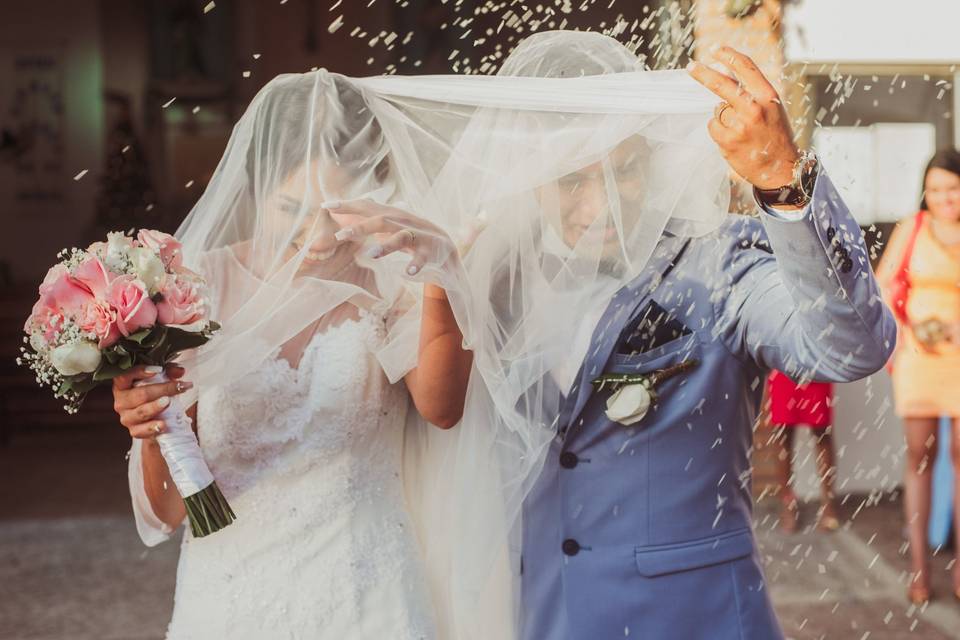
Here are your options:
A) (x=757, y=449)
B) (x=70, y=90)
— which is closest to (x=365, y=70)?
(x=70, y=90)

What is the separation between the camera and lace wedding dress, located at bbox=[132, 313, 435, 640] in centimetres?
222

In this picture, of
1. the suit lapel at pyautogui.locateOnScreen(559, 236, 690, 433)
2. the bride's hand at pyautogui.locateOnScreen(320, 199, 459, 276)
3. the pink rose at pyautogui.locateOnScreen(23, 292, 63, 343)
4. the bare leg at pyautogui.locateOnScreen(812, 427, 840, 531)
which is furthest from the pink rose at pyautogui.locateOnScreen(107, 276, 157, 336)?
the bare leg at pyautogui.locateOnScreen(812, 427, 840, 531)

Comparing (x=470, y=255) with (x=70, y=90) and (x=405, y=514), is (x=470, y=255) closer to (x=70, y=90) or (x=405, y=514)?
(x=405, y=514)

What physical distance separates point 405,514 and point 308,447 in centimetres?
25

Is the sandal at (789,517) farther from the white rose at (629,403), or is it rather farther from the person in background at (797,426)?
the white rose at (629,403)

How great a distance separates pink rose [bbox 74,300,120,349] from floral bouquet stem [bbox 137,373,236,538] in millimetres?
190

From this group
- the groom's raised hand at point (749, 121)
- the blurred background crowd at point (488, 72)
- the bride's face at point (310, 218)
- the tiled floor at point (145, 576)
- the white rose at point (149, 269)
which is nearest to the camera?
the groom's raised hand at point (749, 121)

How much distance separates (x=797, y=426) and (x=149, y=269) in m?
4.39

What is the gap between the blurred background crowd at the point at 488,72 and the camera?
4.57 m

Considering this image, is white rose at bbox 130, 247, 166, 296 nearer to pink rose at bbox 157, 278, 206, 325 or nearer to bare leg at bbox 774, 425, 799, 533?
pink rose at bbox 157, 278, 206, 325

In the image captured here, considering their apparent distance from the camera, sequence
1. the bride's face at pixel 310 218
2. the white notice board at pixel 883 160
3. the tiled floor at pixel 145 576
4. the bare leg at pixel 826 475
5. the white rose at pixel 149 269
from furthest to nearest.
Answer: the white notice board at pixel 883 160, the bare leg at pixel 826 475, the tiled floor at pixel 145 576, the bride's face at pixel 310 218, the white rose at pixel 149 269

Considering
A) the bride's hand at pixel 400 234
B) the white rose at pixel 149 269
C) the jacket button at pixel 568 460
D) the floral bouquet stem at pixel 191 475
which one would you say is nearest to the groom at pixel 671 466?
the jacket button at pixel 568 460

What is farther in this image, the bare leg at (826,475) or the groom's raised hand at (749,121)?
the bare leg at (826,475)

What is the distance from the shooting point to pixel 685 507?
187cm
